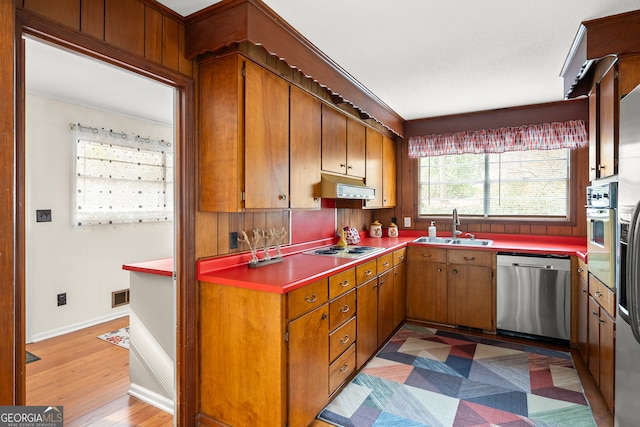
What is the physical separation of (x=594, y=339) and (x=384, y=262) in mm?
1567

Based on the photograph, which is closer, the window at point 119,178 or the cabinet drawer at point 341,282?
Answer: the cabinet drawer at point 341,282

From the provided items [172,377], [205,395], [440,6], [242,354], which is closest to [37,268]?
[172,377]

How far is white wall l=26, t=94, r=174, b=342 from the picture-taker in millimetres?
3363

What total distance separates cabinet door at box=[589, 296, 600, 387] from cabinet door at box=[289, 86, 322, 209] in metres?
2.06

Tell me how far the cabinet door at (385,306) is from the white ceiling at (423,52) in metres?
1.75

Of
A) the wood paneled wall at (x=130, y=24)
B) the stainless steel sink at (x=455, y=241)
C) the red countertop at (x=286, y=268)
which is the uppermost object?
the wood paneled wall at (x=130, y=24)

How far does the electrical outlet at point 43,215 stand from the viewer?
3.39 metres

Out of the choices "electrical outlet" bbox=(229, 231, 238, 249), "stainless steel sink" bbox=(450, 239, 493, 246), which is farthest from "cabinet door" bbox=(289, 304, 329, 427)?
"stainless steel sink" bbox=(450, 239, 493, 246)

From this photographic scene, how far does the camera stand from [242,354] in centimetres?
193

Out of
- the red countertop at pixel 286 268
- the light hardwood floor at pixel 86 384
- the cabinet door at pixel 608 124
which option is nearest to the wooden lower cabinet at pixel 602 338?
the red countertop at pixel 286 268

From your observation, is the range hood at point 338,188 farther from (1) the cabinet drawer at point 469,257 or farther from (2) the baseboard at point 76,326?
(2) the baseboard at point 76,326

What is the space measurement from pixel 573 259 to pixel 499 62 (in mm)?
1847

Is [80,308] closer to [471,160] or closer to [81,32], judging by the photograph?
[81,32]

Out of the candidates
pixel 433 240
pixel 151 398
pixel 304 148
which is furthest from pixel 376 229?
pixel 151 398
